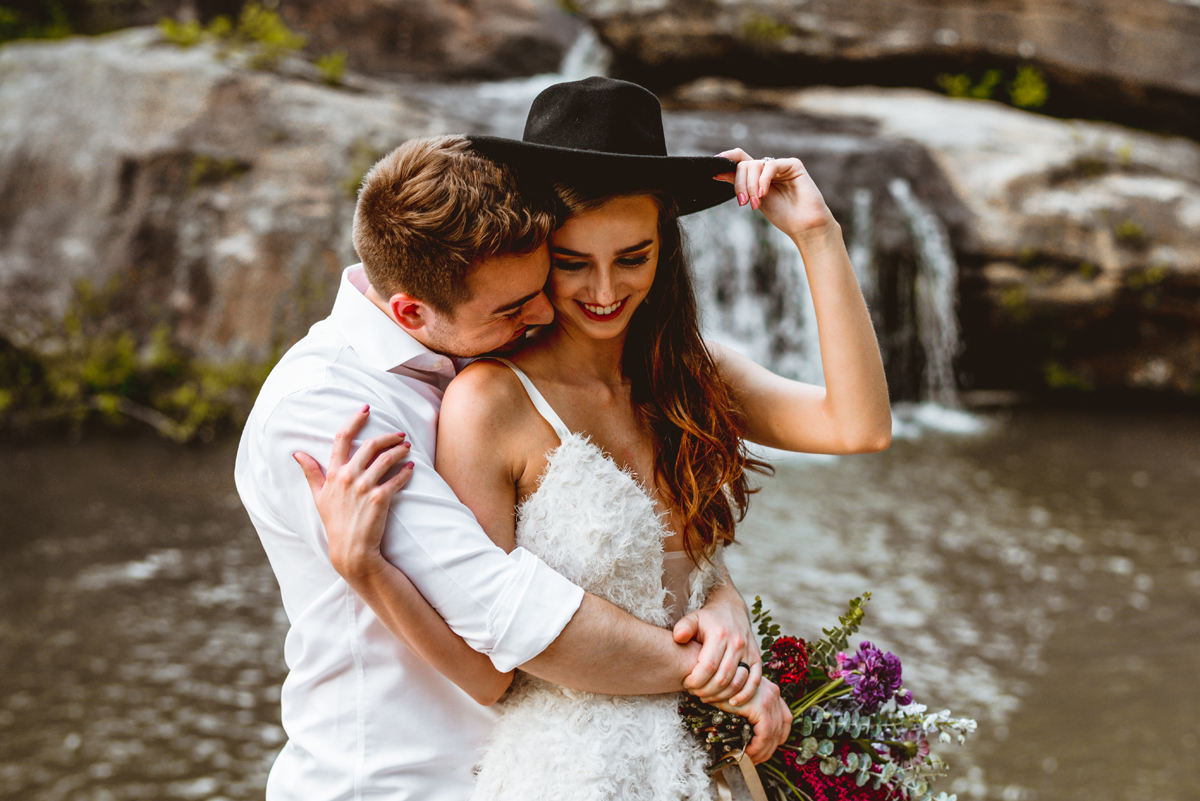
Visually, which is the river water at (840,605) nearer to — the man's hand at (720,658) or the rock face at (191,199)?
the rock face at (191,199)

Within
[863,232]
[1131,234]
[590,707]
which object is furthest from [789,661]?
[1131,234]

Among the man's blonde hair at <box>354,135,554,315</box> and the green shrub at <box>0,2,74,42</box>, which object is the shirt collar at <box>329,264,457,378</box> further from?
the green shrub at <box>0,2,74,42</box>

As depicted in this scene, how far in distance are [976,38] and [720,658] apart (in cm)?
1018

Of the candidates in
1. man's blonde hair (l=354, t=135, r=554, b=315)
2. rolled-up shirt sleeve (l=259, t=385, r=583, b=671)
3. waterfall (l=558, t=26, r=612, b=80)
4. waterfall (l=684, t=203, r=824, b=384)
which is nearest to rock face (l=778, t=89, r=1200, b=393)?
waterfall (l=684, t=203, r=824, b=384)

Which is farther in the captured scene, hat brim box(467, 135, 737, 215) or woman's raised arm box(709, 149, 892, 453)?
woman's raised arm box(709, 149, 892, 453)

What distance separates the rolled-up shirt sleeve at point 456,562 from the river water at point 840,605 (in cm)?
251

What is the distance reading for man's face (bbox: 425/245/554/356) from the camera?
5.20ft

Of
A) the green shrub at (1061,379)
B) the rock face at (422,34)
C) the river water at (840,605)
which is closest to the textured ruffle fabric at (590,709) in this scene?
the river water at (840,605)

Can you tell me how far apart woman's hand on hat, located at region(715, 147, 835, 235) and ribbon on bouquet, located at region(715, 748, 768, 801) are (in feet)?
3.13

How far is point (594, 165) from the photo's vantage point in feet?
5.18

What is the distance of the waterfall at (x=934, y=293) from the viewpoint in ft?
28.7

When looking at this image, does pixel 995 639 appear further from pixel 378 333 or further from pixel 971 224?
pixel 971 224

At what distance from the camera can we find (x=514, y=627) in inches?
56.3

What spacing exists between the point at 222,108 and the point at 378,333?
703 centimetres
